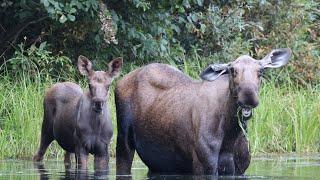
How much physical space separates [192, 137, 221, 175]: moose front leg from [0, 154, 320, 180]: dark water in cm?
10

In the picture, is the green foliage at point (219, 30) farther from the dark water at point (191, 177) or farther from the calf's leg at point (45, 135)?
the dark water at point (191, 177)

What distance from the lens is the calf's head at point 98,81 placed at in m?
13.3

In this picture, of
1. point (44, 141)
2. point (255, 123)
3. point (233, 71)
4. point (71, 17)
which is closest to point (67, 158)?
point (44, 141)

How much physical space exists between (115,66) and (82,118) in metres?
0.88

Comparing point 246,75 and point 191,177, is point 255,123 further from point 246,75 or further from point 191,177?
point 246,75

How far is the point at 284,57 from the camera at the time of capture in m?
10.4

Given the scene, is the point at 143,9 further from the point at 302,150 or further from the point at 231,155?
the point at 231,155

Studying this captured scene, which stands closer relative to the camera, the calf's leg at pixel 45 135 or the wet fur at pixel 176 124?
the wet fur at pixel 176 124

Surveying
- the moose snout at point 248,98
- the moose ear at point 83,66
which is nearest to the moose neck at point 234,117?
the moose snout at point 248,98

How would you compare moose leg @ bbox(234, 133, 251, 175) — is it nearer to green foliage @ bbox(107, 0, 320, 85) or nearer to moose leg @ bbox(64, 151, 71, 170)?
moose leg @ bbox(64, 151, 71, 170)

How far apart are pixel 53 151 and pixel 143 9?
2.83 meters

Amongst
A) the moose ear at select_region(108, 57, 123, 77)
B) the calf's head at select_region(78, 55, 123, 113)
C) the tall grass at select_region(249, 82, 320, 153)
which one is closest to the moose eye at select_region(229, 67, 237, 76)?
the calf's head at select_region(78, 55, 123, 113)

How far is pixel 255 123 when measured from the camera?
15.7m

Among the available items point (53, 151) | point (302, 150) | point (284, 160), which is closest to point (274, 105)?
point (302, 150)
